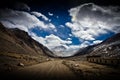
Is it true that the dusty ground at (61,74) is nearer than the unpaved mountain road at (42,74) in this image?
No

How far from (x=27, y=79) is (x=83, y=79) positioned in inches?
251

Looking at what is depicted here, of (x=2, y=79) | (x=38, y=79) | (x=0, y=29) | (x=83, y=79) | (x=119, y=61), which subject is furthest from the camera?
(x=0, y=29)

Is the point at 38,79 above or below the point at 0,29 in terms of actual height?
below

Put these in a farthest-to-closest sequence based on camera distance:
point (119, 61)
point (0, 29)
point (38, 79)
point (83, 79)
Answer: point (0, 29), point (119, 61), point (83, 79), point (38, 79)

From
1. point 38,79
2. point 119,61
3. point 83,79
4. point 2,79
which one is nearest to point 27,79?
point 38,79

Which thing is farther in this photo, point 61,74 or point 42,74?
point 61,74

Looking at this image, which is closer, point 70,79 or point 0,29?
point 70,79

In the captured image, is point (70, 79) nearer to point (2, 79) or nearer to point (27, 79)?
point (27, 79)

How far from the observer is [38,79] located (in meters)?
16.8

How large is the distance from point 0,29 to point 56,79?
128 m

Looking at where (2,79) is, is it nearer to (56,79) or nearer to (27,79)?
(27,79)

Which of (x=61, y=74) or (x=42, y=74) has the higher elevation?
(x=42, y=74)

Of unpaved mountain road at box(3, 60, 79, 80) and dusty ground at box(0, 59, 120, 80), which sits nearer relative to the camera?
unpaved mountain road at box(3, 60, 79, 80)

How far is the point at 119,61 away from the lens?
1703 inches
